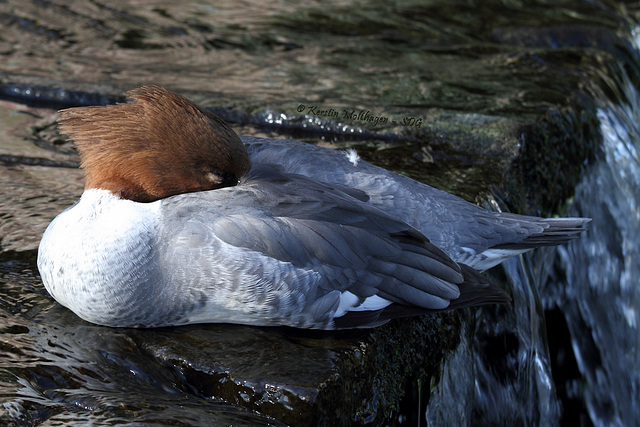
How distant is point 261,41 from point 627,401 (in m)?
3.59

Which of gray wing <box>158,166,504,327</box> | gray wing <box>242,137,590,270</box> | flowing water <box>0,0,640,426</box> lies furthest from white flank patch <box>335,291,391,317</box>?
gray wing <box>242,137,590,270</box>

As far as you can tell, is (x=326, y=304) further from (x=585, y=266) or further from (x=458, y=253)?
(x=585, y=266)

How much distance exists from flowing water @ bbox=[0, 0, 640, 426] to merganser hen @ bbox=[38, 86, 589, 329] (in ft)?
0.41

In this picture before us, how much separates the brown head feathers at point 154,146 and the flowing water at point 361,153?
524 millimetres

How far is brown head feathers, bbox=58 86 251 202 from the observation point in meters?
2.82

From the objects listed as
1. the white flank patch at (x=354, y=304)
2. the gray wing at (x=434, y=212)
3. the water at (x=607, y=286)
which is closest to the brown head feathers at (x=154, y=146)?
the gray wing at (x=434, y=212)

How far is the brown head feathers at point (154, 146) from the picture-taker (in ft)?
9.25

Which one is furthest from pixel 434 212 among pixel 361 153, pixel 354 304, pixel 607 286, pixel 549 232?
pixel 607 286

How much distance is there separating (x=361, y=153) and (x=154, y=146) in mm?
1685

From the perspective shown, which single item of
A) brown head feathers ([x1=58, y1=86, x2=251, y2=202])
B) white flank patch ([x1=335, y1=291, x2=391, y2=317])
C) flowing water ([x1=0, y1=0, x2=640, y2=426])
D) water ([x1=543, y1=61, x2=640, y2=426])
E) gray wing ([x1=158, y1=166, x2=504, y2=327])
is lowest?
water ([x1=543, y1=61, x2=640, y2=426])

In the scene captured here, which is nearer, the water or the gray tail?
the gray tail

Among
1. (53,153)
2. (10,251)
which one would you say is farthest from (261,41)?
(10,251)

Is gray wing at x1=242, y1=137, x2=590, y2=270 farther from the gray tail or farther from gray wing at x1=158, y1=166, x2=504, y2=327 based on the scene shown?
gray wing at x1=158, y1=166, x2=504, y2=327

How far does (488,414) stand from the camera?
3.47 meters
